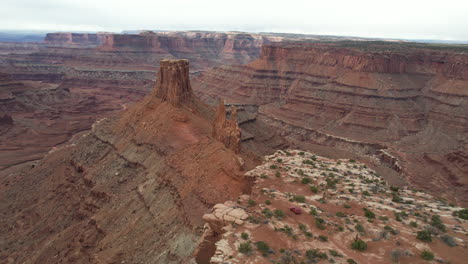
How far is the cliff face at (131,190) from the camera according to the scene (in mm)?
24953

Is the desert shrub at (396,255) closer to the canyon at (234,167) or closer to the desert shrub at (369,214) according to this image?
the canyon at (234,167)

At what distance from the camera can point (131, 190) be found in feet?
107

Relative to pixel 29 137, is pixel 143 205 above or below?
above

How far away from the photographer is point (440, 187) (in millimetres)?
53156

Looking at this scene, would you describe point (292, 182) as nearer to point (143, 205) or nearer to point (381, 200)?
point (381, 200)

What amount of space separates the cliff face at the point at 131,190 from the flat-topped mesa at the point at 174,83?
135 mm

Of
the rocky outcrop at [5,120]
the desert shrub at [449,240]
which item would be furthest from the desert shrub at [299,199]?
the rocky outcrop at [5,120]

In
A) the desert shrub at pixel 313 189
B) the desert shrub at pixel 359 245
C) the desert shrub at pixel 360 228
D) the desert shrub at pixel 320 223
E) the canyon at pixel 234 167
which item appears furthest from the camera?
the desert shrub at pixel 313 189

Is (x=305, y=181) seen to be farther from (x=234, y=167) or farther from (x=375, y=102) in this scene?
(x=375, y=102)

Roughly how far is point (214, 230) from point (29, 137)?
78.7 metres

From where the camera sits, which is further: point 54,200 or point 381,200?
point 54,200

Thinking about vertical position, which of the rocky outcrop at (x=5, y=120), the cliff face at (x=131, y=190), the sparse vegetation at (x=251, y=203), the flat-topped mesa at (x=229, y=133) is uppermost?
the flat-topped mesa at (x=229, y=133)

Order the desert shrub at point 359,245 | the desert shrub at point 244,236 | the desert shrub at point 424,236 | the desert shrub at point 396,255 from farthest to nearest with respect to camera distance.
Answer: the desert shrub at point 424,236, the desert shrub at point 359,245, the desert shrub at point 244,236, the desert shrub at point 396,255

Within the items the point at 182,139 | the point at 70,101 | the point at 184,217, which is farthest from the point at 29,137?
the point at 184,217
